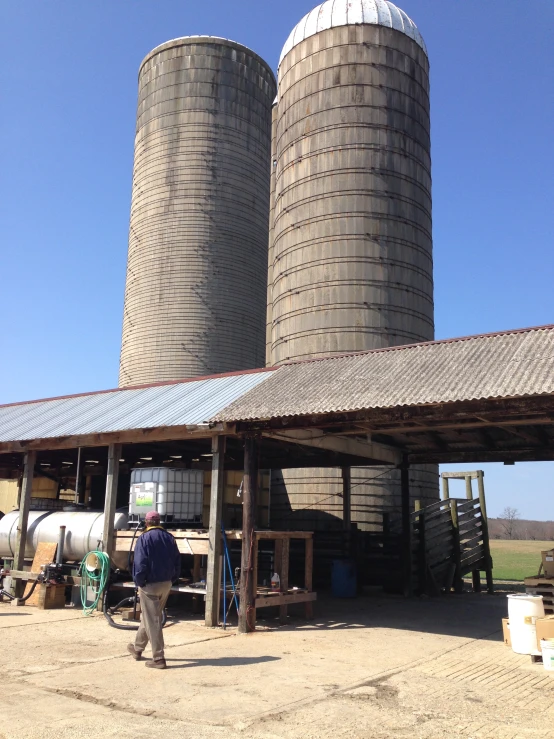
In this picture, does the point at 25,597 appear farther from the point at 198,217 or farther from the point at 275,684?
the point at 198,217

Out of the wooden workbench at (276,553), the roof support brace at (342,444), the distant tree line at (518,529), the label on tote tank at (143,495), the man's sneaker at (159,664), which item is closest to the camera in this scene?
the man's sneaker at (159,664)

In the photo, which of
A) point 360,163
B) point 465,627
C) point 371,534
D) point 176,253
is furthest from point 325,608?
point 176,253

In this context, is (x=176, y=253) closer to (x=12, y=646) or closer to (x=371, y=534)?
(x=371, y=534)

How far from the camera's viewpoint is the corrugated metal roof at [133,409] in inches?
545

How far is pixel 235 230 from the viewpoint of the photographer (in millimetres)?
34625

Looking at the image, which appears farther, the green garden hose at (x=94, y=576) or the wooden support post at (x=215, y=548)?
the green garden hose at (x=94, y=576)

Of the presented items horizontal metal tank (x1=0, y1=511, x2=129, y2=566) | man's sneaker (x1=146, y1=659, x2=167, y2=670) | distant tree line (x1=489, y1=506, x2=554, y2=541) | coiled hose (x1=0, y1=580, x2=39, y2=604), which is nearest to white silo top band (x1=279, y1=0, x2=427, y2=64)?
horizontal metal tank (x1=0, y1=511, x2=129, y2=566)

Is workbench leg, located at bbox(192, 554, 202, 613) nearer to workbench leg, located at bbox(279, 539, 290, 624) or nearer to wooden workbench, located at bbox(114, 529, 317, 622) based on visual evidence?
wooden workbench, located at bbox(114, 529, 317, 622)

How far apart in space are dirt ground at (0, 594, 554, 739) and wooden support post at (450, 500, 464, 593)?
754 cm

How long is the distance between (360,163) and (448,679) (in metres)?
19.2

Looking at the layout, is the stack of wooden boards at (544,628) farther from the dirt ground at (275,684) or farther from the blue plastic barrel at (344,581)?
the blue plastic barrel at (344,581)

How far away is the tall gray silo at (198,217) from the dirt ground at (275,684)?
2134cm

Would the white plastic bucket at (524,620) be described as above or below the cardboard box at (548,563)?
below

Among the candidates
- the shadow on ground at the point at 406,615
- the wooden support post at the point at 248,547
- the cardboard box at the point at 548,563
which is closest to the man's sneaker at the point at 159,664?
the wooden support post at the point at 248,547
